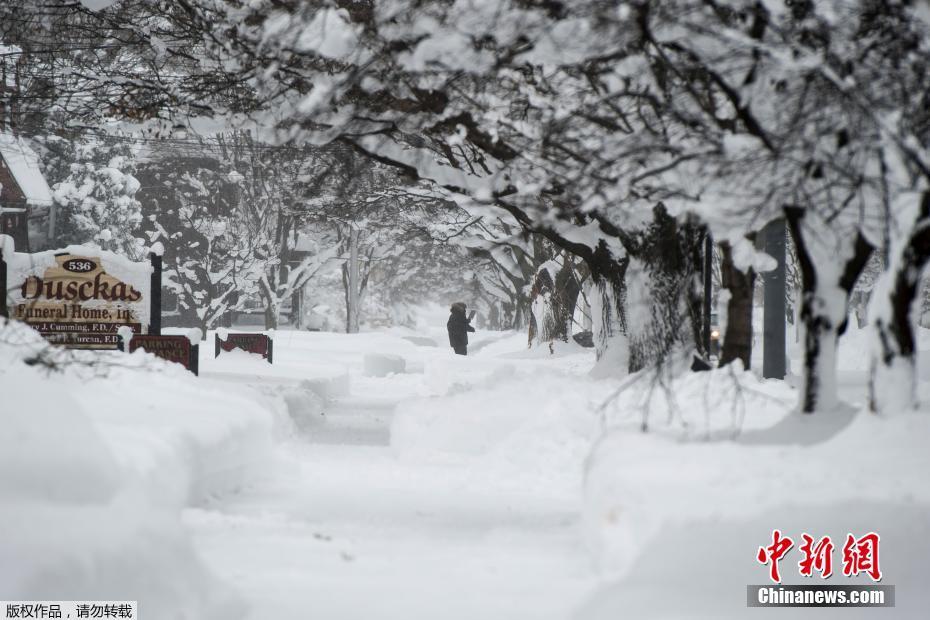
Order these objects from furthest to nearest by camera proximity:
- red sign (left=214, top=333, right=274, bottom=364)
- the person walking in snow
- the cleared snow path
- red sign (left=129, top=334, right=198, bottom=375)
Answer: the person walking in snow
red sign (left=214, top=333, right=274, bottom=364)
red sign (left=129, top=334, right=198, bottom=375)
the cleared snow path

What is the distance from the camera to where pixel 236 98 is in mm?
14312

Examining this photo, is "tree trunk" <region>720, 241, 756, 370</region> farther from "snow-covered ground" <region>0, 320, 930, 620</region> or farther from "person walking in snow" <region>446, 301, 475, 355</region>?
"person walking in snow" <region>446, 301, 475, 355</region>

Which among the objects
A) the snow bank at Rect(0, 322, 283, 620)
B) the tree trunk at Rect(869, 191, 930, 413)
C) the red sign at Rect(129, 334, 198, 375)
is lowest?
the snow bank at Rect(0, 322, 283, 620)

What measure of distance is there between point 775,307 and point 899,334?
7816 mm

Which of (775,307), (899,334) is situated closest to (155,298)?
(775,307)

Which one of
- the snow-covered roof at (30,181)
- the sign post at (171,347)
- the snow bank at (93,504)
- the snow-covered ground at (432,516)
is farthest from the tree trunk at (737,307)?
the snow-covered roof at (30,181)

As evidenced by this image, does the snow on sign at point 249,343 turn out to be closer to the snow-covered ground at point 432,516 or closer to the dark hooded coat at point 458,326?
the dark hooded coat at point 458,326

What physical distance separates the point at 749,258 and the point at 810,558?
18.9ft

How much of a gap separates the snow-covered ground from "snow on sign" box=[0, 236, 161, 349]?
852 centimetres

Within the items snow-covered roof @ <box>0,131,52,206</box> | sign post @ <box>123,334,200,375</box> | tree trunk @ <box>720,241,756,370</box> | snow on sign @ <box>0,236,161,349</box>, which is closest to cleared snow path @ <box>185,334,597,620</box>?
tree trunk @ <box>720,241,756,370</box>

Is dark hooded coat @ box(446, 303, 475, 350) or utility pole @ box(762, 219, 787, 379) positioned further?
dark hooded coat @ box(446, 303, 475, 350)

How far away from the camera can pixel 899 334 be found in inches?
272

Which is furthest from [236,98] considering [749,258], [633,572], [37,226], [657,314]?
[37,226]

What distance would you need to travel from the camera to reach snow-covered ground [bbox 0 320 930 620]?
5484 mm
